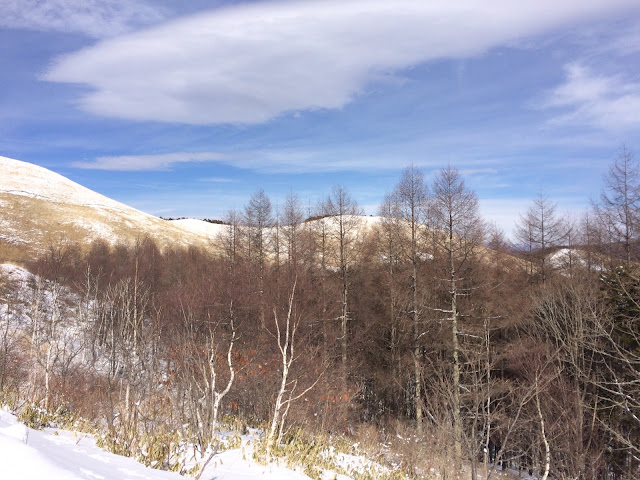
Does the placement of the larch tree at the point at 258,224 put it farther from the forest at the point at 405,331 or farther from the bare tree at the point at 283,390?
the bare tree at the point at 283,390

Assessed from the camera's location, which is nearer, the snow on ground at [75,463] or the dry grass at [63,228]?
the snow on ground at [75,463]

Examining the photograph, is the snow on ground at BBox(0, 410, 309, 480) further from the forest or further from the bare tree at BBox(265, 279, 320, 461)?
the forest

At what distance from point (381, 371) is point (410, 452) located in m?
14.7

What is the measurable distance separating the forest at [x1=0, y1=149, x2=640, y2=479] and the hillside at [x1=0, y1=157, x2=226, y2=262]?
1572 centimetres

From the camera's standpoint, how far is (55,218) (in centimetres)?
6181

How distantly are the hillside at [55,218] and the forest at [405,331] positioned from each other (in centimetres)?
1572

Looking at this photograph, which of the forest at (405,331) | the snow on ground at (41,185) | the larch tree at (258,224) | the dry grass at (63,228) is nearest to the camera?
the forest at (405,331)

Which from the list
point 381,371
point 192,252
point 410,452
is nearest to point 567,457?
point 410,452

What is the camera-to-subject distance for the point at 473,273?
26000 millimetres

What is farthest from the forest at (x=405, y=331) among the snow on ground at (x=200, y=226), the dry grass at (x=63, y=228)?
the snow on ground at (x=200, y=226)

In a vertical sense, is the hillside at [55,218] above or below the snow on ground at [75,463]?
above

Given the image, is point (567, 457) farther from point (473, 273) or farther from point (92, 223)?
point (92, 223)

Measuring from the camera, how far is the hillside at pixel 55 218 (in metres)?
54.5

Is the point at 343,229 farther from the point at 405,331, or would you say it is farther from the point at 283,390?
the point at 283,390
